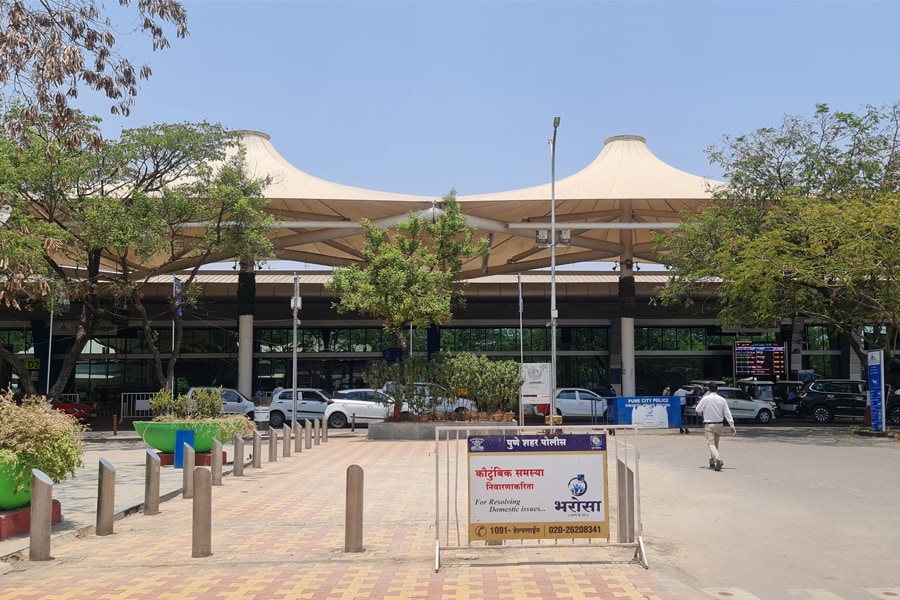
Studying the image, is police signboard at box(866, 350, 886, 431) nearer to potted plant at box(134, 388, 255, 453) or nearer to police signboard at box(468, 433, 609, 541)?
potted plant at box(134, 388, 255, 453)

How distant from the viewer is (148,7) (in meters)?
10.1

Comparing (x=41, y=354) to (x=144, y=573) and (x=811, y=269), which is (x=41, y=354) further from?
(x=144, y=573)

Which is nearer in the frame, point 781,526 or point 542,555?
point 542,555

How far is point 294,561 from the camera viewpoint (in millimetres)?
7832

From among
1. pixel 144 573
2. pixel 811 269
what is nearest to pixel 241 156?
pixel 811 269

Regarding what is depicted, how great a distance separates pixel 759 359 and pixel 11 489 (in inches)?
1449

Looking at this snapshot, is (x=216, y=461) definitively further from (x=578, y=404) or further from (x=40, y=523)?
(x=578, y=404)

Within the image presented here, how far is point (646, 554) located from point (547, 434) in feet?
4.85

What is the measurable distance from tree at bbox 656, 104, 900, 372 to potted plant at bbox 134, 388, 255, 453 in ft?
49.1

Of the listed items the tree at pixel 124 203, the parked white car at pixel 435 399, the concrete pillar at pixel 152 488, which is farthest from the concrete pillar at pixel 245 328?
the concrete pillar at pixel 152 488

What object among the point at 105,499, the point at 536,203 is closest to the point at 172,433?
the point at 105,499

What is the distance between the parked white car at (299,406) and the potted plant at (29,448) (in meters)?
21.8

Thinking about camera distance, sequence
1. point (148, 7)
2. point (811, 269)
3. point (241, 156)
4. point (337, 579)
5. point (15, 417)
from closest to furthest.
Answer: point (337, 579)
point (15, 417)
point (148, 7)
point (811, 269)
point (241, 156)

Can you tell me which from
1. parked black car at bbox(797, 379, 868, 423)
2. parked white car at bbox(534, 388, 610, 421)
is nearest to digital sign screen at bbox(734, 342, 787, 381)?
parked black car at bbox(797, 379, 868, 423)
